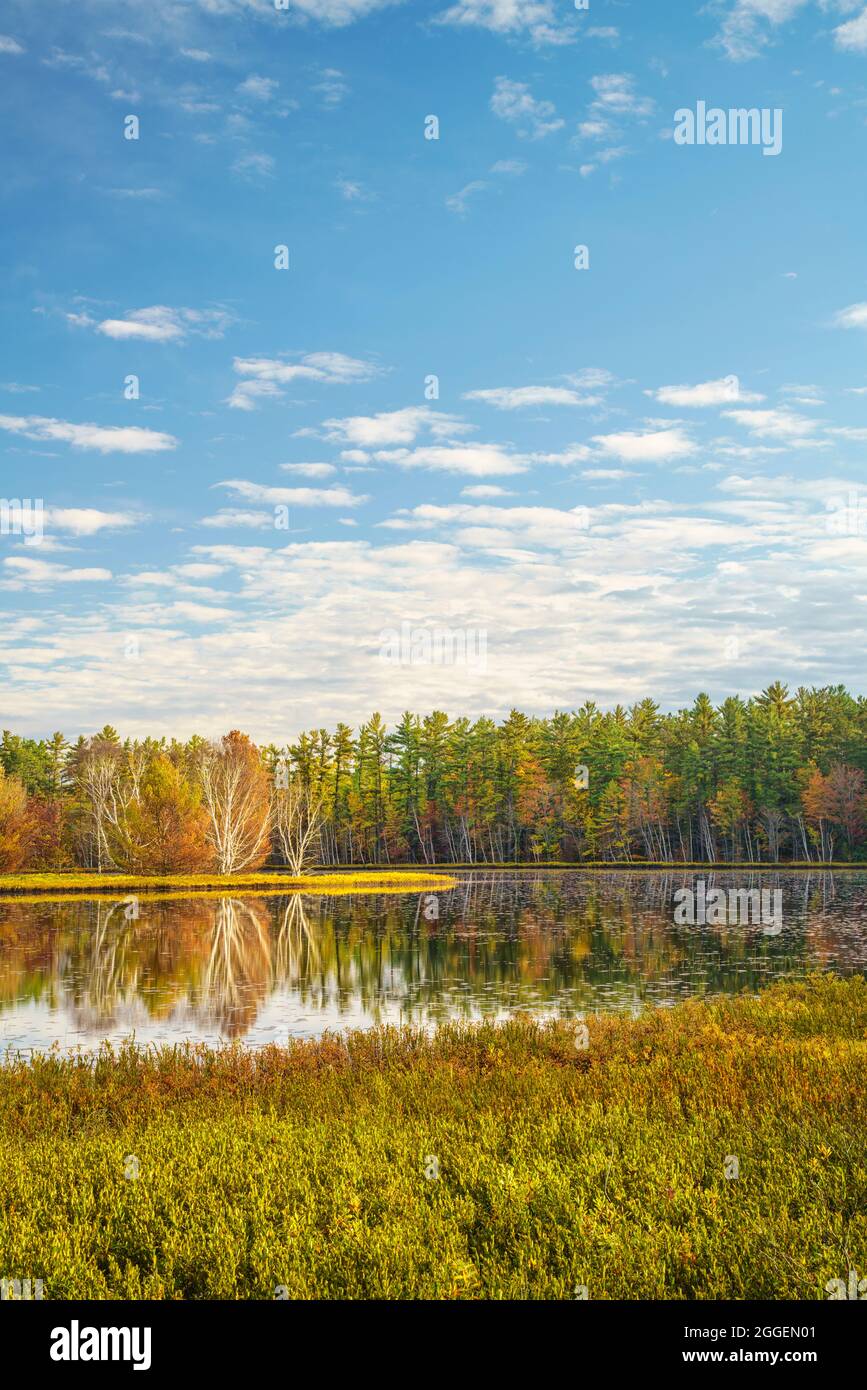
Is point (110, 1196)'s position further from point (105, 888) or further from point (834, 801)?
point (834, 801)

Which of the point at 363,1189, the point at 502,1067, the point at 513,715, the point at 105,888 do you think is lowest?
the point at 105,888

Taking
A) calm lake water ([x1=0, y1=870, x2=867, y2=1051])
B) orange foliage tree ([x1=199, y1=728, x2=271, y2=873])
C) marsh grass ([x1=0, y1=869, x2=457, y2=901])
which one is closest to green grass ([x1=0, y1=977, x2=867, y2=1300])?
calm lake water ([x1=0, y1=870, x2=867, y2=1051])

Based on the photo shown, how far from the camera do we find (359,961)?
30.4 metres

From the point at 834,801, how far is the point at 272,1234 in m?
94.1

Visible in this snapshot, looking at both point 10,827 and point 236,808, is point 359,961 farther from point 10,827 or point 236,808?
point 10,827

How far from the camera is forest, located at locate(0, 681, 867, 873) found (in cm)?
9225

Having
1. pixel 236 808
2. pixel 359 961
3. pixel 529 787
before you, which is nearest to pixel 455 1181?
pixel 359 961

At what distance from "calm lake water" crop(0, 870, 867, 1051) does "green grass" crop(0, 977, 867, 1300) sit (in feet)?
24.0

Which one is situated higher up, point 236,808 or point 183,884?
point 236,808

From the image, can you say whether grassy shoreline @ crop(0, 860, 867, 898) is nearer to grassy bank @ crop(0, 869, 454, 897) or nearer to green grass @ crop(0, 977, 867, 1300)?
grassy bank @ crop(0, 869, 454, 897)

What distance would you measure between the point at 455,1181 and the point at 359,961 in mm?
23293
